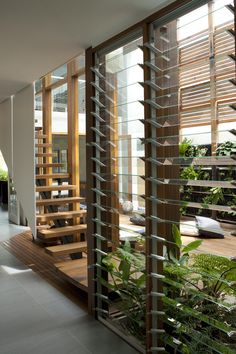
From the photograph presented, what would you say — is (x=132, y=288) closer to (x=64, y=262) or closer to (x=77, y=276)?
(x=77, y=276)

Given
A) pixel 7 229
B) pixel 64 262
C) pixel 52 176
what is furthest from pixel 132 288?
pixel 7 229

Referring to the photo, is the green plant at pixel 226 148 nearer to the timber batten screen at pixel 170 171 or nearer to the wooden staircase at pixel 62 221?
the timber batten screen at pixel 170 171

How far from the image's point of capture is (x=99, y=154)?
2.70 metres

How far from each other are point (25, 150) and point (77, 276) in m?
1.81

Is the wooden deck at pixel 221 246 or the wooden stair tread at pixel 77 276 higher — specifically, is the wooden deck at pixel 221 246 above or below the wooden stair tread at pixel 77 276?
above

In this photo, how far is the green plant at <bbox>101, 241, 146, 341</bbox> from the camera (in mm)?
2361

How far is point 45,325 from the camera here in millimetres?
2623

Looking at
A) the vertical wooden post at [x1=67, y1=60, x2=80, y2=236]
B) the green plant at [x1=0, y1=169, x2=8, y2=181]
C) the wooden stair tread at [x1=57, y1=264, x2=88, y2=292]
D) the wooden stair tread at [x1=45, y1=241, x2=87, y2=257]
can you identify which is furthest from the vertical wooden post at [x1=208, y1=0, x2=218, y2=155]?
the green plant at [x1=0, y1=169, x2=8, y2=181]

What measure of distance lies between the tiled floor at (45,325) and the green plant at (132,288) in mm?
151

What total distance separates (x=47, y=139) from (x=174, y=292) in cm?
415

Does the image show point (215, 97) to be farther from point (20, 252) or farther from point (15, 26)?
point (20, 252)

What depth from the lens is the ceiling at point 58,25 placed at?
1963 mm

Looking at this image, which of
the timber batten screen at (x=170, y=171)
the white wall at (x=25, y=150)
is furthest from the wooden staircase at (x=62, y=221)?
the timber batten screen at (x=170, y=171)

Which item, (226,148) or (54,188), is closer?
(226,148)
